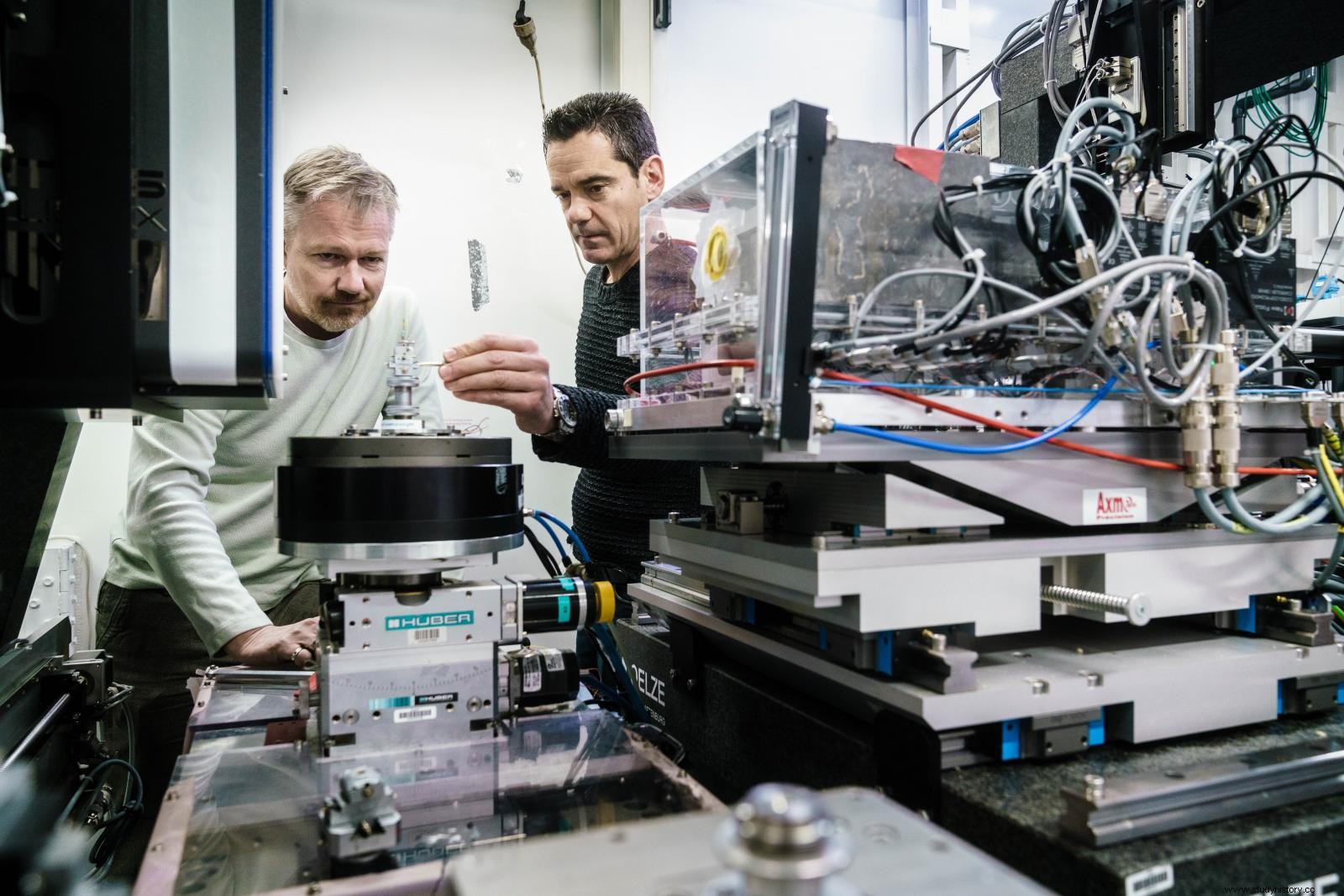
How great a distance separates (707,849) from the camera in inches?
19.2

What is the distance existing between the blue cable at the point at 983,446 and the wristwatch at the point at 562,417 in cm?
82

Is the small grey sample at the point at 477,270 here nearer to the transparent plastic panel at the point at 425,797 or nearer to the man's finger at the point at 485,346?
the man's finger at the point at 485,346

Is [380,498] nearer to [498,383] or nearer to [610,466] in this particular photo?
[498,383]

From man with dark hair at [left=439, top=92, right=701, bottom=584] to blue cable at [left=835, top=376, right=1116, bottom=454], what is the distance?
80cm

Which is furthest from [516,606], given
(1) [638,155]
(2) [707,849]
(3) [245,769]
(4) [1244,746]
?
(1) [638,155]

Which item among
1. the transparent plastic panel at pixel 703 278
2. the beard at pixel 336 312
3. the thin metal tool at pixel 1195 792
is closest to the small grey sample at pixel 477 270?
the beard at pixel 336 312

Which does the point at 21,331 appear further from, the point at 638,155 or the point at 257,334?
the point at 638,155

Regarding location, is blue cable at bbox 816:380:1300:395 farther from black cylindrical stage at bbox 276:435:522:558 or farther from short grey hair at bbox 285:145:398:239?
short grey hair at bbox 285:145:398:239

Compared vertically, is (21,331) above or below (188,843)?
above

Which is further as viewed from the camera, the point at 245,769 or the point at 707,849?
the point at 245,769

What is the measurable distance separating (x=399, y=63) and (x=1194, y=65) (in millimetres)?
2078

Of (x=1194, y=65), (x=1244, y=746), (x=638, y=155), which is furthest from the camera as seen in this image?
(x=638, y=155)

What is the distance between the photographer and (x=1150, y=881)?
22.8 inches

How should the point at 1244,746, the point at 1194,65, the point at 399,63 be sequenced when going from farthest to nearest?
the point at 399,63 < the point at 1194,65 < the point at 1244,746
